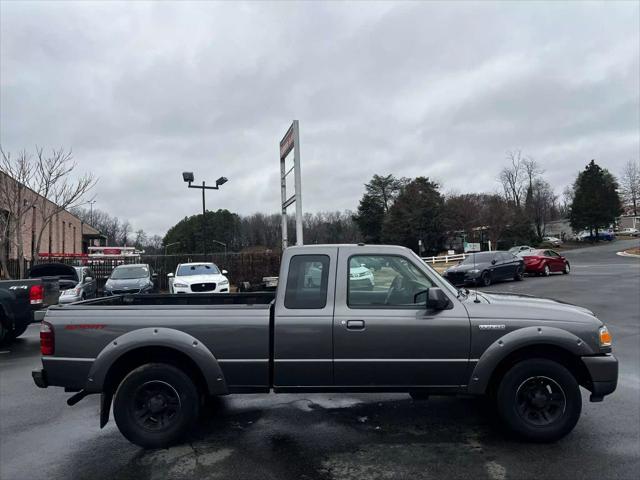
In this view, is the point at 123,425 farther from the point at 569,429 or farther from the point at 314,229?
the point at 314,229

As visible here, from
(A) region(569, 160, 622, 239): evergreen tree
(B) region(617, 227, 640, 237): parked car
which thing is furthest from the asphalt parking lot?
→ (B) region(617, 227, 640, 237): parked car

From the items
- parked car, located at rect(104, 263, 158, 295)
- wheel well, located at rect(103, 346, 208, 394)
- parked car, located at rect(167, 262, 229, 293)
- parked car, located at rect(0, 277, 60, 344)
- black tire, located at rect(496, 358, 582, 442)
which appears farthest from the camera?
parked car, located at rect(104, 263, 158, 295)

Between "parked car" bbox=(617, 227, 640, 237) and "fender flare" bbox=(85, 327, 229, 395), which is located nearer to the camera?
"fender flare" bbox=(85, 327, 229, 395)

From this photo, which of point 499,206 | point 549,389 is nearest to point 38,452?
point 549,389

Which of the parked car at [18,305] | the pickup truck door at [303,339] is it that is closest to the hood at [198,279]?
the parked car at [18,305]

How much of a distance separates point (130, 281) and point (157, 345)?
1349cm

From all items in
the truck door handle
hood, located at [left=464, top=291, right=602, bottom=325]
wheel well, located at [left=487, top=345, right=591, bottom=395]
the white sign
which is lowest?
wheel well, located at [left=487, top=345, right=591, bottom=395]

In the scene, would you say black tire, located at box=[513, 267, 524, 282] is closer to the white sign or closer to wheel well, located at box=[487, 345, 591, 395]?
wheel well, located at box=[487, 345, 591, 395]

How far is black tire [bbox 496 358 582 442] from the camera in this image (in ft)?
14.5

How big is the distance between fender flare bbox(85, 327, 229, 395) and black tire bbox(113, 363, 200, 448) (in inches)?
7.7

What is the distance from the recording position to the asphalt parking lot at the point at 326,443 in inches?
157

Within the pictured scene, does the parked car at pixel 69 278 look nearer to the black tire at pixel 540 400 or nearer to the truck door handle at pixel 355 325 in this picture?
the truck door handle at pixel 355 325

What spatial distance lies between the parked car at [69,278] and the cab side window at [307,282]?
41.5 ft

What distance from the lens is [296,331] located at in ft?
14.6
